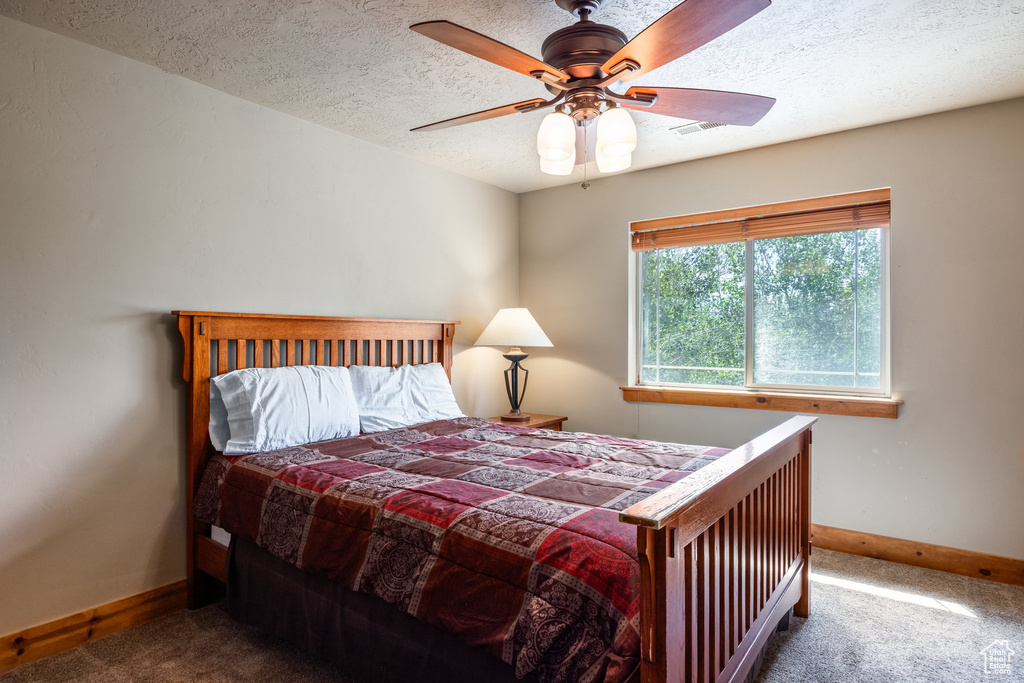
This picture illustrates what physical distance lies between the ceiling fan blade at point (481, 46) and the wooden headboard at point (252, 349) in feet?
5.34

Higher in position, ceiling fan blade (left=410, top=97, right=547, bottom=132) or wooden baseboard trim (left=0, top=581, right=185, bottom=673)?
ceiling fan blade (left=410, top=97, right=547, bottom=132)

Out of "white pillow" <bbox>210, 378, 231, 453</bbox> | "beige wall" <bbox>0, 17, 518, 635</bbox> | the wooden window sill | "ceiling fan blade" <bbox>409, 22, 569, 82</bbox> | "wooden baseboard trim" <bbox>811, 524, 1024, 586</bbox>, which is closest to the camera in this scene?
"ceiling fan blade" <bbox>409, 22, 569, 82</bbox>

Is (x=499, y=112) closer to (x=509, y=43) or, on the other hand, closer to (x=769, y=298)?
(x=509, y=43)

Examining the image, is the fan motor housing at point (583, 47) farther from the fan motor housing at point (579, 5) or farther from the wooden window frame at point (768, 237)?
the wooden window frame at point (768, 237)

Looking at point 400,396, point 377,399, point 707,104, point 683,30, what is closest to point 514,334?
point 400,396

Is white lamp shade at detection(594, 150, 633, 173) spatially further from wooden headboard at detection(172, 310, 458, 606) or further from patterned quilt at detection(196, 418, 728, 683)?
wooden headboard at detection(172, 310, 458, 606)

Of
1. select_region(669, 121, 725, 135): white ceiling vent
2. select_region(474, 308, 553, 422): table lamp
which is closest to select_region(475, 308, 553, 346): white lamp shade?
select_region(474, 308, 553, 422): table lamp

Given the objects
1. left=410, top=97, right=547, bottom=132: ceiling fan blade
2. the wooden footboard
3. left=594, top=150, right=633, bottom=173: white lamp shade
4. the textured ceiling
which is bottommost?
the wooden footboard

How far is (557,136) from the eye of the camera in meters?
1.84

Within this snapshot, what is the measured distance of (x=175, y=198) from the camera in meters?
2.48

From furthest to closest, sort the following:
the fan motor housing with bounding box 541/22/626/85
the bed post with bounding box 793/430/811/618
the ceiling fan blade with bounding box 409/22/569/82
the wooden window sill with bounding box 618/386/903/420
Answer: the wooden window sill with bounding box 618/386/903/420, the bed post with bounding box 793/430/811/618, the fan motor housing with bounding box 541/22/626/85, the ceiling fan blade with bounding box 409/22/569/82

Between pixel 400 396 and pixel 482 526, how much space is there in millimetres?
1619

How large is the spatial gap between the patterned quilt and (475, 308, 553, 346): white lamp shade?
1112 millimetres

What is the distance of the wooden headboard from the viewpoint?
7.99 feet
